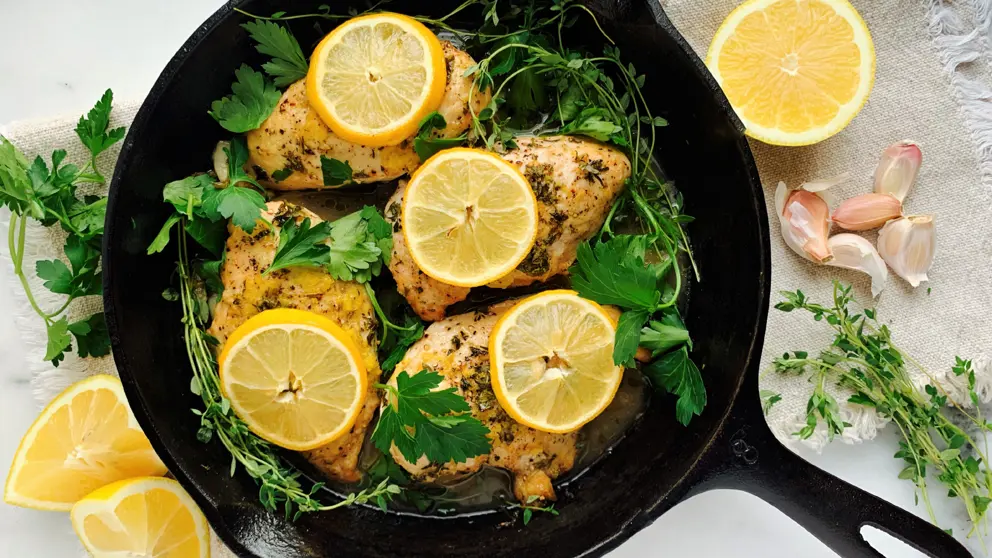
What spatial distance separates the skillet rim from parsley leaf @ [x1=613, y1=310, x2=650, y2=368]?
0.95 feet

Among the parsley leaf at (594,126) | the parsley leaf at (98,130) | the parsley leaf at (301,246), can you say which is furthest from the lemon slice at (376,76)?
the parsley leaf at (98,130)

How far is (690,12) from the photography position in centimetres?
253

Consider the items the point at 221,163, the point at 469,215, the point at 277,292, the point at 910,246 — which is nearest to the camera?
the point at 469,215

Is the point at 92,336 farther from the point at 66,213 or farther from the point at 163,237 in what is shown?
the point at 163,237

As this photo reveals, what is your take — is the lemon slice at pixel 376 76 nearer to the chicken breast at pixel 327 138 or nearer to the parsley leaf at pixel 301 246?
the chicken breast at pixel 327 138

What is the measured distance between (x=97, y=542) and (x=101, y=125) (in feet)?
3.92

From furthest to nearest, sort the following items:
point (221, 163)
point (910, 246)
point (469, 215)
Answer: point (910, 246)
point (221, 163)
point (469, 215)

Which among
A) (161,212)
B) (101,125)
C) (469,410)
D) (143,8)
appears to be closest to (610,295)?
(469,410)

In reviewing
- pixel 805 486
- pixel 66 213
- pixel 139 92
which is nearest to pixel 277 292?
pixel 66 213

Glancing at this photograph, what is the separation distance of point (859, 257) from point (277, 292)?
5.79 feet

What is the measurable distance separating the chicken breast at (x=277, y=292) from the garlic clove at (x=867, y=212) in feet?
4.95

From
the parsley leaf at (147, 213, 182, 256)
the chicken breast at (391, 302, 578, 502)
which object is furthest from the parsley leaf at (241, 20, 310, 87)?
the chicken breast at (391, 302, 578, 502)

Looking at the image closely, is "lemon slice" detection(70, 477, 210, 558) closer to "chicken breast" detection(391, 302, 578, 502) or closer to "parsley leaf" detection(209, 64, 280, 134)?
"chicken breast" detection(391, 302, 578, 502)

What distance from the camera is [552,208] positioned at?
86.9 inches
